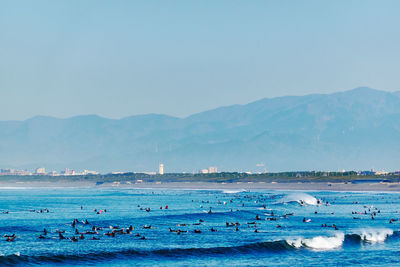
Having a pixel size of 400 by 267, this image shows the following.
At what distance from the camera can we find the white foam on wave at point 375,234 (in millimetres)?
78381

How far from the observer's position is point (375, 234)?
267ft

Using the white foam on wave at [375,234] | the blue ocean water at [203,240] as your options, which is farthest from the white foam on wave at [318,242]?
the white foam on wave at [375,234]

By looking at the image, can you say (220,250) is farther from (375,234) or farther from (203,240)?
(375,234)

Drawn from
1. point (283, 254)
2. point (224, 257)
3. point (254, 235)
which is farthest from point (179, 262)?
point (254, 235)

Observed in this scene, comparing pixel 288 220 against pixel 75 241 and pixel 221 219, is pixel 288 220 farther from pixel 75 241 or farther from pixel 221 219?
pixel 75 241

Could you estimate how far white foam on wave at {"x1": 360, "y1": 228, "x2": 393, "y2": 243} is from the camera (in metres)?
78.4

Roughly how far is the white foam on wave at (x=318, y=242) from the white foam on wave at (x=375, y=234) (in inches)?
162

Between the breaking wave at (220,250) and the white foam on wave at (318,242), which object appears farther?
the white foam on wave at (318,242)

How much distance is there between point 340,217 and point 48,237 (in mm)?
51422

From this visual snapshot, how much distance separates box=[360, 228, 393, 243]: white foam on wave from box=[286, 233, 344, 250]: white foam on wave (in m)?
4.12

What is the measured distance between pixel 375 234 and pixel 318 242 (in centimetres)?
1106

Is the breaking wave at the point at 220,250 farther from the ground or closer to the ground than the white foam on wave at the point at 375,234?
closer to the ground

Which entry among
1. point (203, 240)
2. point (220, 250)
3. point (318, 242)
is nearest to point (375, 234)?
point (318, 242)

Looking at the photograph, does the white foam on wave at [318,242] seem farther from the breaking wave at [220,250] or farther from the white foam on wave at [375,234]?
the white foam on wave at [375,234]
